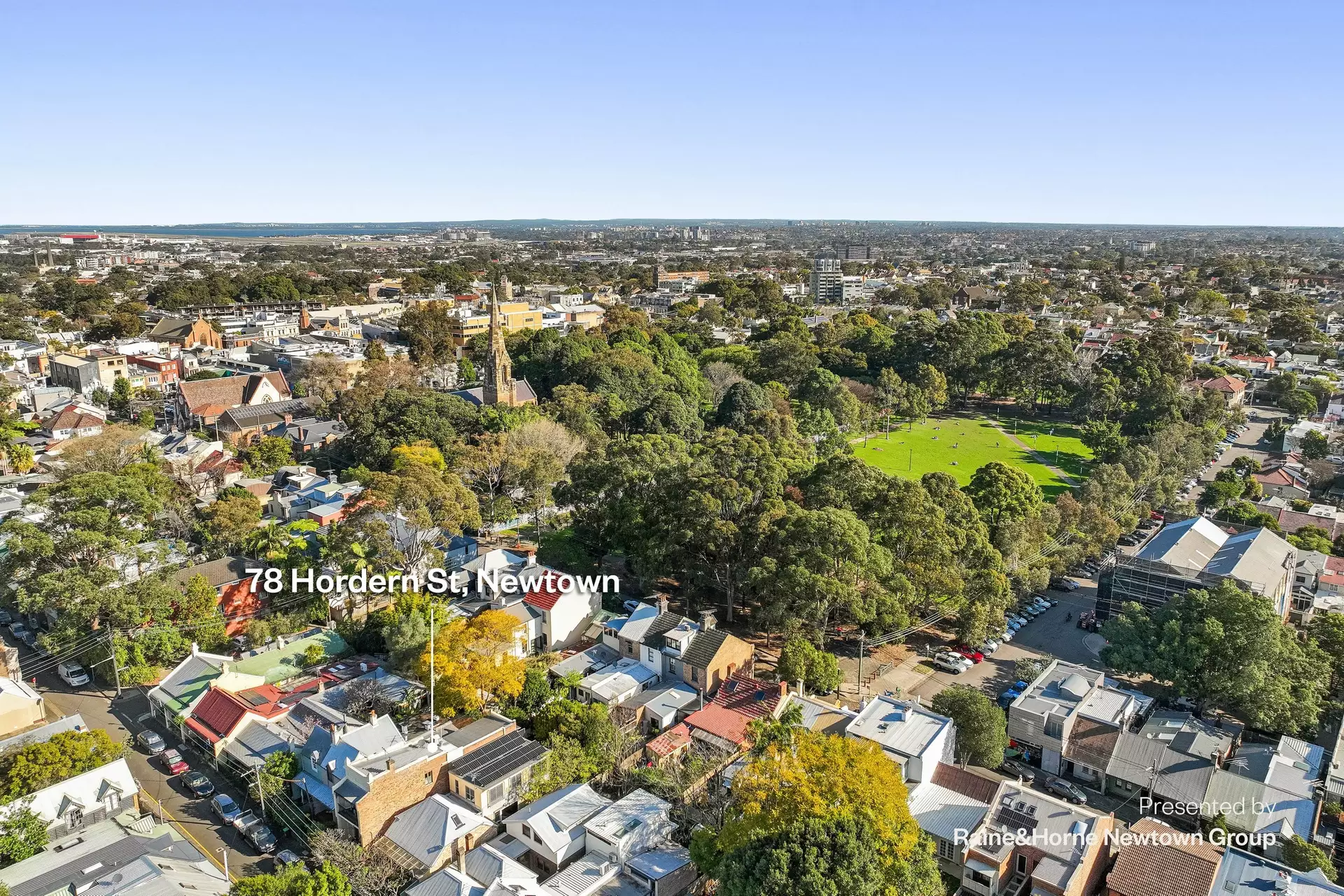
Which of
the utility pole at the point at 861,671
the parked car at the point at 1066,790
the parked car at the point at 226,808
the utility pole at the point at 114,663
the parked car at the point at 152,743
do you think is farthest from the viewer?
the utility pole at the point at 861,671

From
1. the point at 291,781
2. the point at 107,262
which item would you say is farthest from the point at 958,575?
the point at 107,262

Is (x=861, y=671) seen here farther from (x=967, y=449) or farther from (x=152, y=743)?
(x=967, y=449)

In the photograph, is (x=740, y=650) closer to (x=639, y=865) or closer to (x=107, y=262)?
(x=639, y=865)

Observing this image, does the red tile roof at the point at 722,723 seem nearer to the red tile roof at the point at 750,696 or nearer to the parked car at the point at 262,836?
the red tile roof at the point at 750,696

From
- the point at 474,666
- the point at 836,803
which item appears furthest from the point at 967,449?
the point at 836,803

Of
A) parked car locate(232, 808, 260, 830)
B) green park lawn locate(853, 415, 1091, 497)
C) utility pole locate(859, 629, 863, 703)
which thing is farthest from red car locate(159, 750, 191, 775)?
green park lawn locate(853, 415, 1091, 497)

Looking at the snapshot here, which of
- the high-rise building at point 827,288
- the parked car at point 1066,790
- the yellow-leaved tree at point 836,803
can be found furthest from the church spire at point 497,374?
the high-rise building at point 827,288

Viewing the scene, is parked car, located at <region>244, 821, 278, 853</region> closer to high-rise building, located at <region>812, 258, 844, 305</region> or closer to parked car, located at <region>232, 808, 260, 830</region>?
parked car, located at <region>232, 808, 260, 830</region>

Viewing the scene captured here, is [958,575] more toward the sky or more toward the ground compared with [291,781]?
more toward the sky
